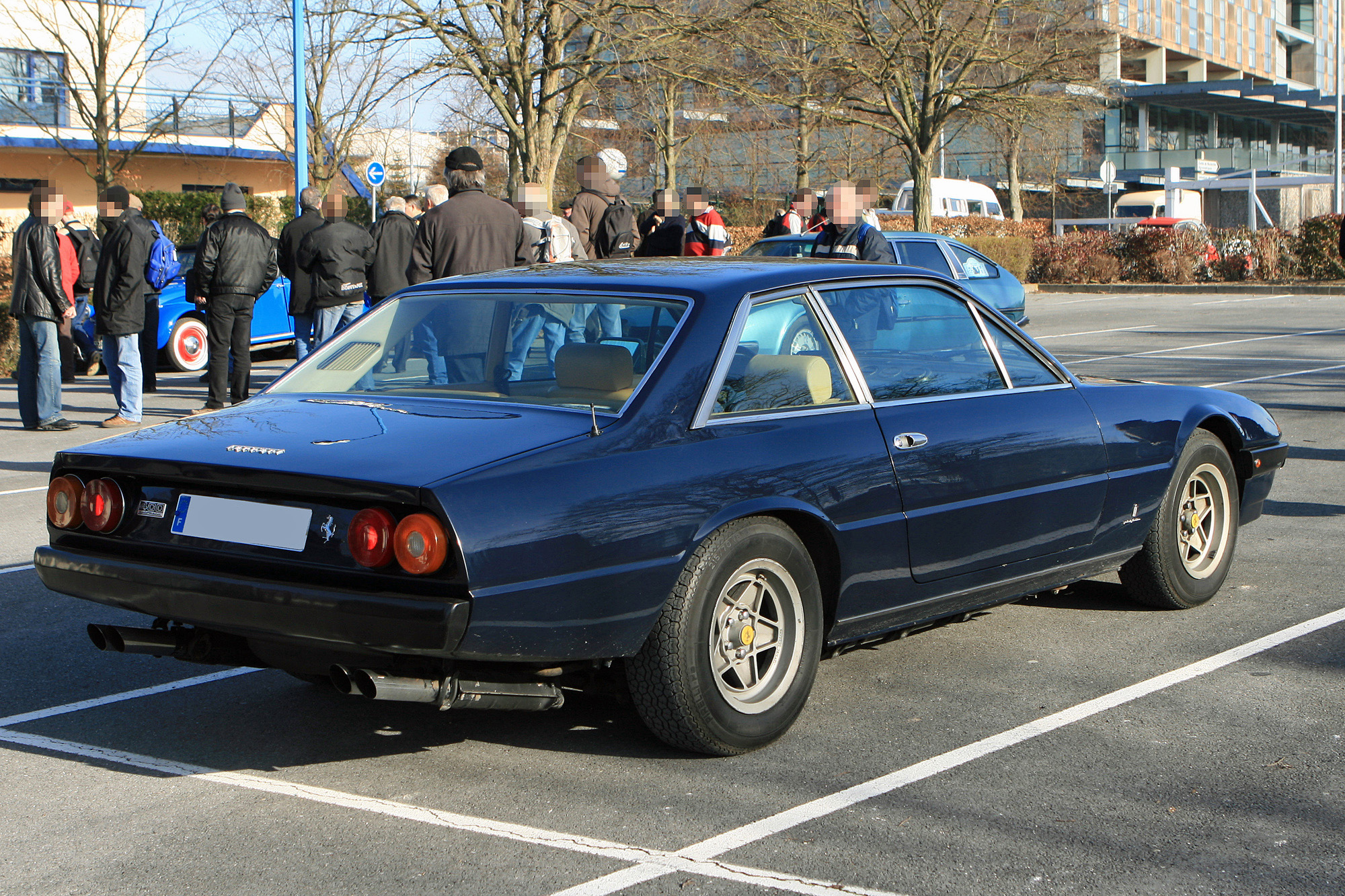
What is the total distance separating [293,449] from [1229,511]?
12.7 ft

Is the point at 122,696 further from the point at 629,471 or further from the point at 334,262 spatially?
the point at 334,262

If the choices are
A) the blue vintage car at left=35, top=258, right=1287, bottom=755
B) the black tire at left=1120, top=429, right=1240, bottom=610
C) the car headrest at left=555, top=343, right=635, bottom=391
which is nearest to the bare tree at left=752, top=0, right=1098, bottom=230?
the black tire at left=1120, top=429, right=1240, bottom=610

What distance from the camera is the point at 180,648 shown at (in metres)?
3.98

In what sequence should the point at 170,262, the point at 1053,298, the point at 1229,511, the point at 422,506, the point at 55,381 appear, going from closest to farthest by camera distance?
1. the point at 422,506
2. the point at 1229,511
3. the point at 55,381
4. the point at 170,262
5. the point at 1053,298

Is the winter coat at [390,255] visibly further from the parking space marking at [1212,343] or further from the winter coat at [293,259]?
the parking space marking at [1212,343]

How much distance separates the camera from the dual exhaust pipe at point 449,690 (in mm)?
3580

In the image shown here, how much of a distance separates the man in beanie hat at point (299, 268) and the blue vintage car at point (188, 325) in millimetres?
3218

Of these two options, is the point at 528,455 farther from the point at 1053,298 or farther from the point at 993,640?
the point at 1053,298

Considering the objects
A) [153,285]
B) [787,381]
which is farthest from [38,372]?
[787,381]

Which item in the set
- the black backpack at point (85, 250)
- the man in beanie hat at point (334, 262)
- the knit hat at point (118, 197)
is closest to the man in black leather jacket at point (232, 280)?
the man in beanie hat at point (334, 262)

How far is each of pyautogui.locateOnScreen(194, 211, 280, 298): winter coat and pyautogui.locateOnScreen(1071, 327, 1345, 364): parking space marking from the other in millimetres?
8998

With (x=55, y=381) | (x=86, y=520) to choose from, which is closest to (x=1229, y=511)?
(x=86, y=520)

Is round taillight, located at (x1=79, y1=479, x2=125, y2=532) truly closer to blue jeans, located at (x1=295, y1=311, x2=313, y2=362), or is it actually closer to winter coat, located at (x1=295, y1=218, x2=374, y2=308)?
winter coat, located at (x1=295, y1=218, x2=374, y2=308)

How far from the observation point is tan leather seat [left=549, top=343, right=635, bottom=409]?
4.09 metres
